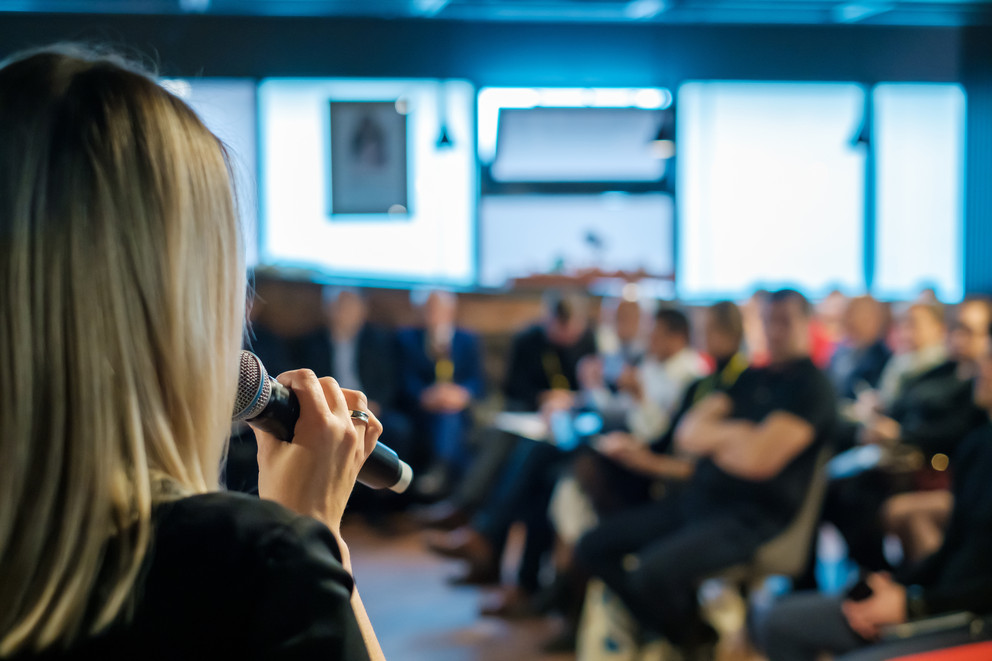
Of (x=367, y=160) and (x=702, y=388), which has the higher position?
(x=367, y=160)

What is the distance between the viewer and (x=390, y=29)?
805 cm

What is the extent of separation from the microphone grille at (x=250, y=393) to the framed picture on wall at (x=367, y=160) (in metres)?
7.30

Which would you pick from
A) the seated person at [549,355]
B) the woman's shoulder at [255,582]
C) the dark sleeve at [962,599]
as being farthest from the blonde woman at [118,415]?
the seated person at [549,355]

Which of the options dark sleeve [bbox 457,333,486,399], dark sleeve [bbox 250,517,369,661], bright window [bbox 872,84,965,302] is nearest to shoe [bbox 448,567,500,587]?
dark sleeve [bbox 457,333,486,399]

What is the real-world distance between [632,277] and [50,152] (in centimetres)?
736

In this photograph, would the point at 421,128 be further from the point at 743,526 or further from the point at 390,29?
the point at 743,526

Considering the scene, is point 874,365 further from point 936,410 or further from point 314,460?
point 314,460

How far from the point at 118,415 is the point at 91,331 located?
61 millimetres

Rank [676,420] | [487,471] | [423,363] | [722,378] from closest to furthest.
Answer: [722,378], [676,420], [487,471], [423,363]

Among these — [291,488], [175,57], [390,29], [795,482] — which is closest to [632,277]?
[390,29]

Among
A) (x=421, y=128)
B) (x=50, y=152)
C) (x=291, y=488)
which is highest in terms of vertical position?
(x=421, y=128)

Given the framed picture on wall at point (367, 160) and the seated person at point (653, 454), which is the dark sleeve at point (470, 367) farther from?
the framed picture on wall at point (367, 160)

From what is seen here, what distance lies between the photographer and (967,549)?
229cm

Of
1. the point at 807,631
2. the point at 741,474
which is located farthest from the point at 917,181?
the point at 807,631
